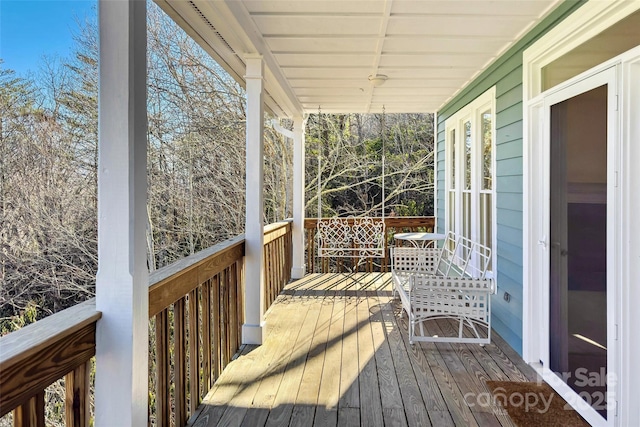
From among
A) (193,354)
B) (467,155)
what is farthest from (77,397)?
(467,155)

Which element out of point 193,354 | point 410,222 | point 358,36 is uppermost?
point 358,36

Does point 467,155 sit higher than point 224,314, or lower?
higher

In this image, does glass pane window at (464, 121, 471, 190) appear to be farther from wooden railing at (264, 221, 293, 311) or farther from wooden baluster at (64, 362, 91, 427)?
wooden baluster at (64, 362, 91, 427)

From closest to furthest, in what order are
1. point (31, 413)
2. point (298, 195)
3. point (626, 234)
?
point (31, 413), point (626, 234), point (298, 195)

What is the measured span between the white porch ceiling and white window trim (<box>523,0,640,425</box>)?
29 centimetres

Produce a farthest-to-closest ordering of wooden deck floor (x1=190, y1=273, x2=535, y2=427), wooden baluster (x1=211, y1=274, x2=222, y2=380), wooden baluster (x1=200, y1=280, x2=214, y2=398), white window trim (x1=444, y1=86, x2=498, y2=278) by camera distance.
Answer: white window trim (x1=444, y1=86, x2=498, y2=278)
wooden baluster (x1=211, y1=274, x2=222, y2=380)
wooden baluster (x1=200, y1=280, x2=214, y2=398)
wooden deck floor (x1=190, y1=273, x2=535, y2=427)

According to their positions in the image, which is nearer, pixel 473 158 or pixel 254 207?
pixel 254 207

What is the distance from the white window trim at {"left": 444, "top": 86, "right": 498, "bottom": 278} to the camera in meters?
3.70

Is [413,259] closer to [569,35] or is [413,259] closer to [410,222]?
[410,222]

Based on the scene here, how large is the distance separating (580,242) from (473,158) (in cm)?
214

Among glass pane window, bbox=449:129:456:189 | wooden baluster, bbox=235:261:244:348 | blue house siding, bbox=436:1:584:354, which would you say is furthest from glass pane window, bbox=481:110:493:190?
wooden baluster, bbox=235:261:244:348

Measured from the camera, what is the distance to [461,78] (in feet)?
14.1

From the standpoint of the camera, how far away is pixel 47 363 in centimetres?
116

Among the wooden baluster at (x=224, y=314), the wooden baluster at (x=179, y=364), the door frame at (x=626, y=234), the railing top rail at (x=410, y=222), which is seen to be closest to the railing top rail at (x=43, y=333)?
the wooden baluster at (x=179, y=364)
